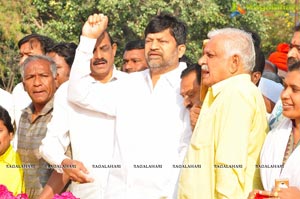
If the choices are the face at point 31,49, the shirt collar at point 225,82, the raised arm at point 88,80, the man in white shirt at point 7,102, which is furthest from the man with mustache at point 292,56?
the face at point 31,49

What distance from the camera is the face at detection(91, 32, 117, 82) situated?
Result: 5.55 meters

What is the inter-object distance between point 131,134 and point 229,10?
1546 cm

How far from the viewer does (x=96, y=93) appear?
528 cm

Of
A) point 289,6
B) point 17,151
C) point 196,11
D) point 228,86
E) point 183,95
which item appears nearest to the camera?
point 228,86

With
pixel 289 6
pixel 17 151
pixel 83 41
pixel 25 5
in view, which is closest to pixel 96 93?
pixel 83 41

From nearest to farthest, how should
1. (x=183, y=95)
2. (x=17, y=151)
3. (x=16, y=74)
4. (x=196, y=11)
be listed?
(x=183, y=95) < (x=17, y=151) < (x=196, y=11) < (x=16, y=74)

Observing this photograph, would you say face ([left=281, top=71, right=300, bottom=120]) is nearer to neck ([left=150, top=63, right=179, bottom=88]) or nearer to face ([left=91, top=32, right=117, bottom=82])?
neck ([left=150, top=63, right=179, bottom=88])

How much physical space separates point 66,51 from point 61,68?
0.64 ft

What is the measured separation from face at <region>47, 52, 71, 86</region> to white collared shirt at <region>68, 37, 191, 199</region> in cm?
124

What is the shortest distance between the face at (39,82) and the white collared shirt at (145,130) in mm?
516

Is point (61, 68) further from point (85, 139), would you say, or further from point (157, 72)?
point (157, 72)

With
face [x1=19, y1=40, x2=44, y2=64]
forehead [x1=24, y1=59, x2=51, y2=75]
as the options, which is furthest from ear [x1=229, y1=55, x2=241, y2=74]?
face [x1=19, y1=40, x2=44, y2=64]

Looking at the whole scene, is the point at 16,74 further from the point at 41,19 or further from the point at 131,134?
the point at 131,134

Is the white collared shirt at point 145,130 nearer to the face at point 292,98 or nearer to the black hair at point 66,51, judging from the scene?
the face at point 292,98
